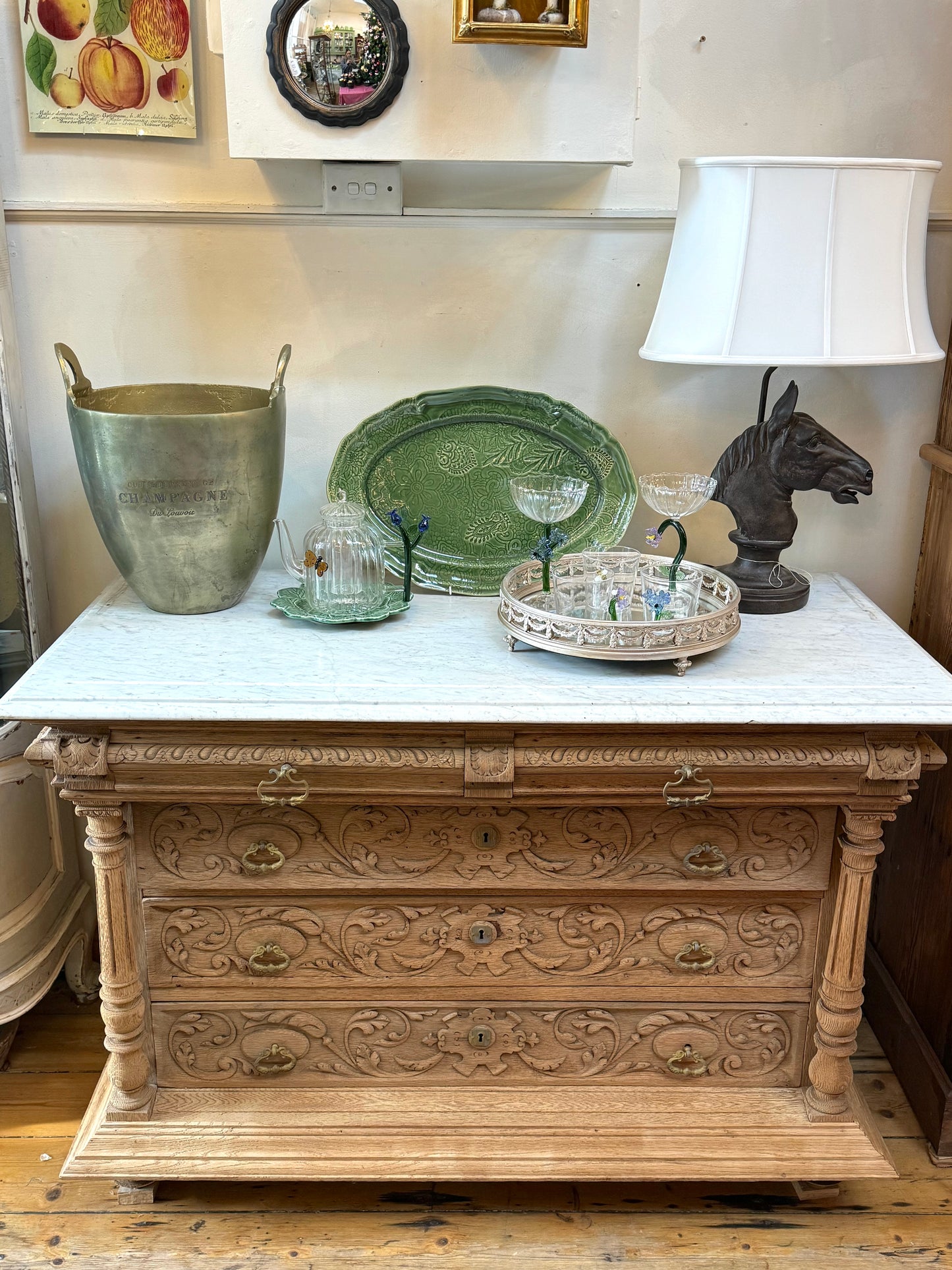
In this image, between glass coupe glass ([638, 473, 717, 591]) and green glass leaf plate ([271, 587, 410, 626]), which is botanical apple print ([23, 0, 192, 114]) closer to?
green glass leaf plate ([271, 587, 410, 626])

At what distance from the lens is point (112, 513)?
171cm

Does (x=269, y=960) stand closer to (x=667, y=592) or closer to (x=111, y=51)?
(x=667, y=592)

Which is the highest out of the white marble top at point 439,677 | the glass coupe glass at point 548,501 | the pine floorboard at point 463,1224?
the glass coupe glass at point 548,501

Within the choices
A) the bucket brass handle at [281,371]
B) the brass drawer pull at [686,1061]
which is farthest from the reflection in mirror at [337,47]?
the brass drawer pull at [686,1061]

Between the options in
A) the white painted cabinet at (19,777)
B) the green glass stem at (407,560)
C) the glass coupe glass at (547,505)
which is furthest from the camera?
the white painted cabinet at (19,777)

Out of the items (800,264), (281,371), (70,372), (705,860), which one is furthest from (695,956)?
(70,372)

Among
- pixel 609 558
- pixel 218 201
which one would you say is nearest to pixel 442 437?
pixel 609 558

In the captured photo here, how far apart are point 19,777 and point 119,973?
0.53 metres

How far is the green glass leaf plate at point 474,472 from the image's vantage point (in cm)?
194

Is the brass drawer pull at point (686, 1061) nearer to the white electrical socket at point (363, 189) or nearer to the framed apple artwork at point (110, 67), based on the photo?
the white electrical socket at point (363, 189)

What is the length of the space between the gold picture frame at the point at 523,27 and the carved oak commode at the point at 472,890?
871 millimetres

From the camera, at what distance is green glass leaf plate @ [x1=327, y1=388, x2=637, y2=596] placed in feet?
6.35

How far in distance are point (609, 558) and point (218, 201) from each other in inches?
36.1

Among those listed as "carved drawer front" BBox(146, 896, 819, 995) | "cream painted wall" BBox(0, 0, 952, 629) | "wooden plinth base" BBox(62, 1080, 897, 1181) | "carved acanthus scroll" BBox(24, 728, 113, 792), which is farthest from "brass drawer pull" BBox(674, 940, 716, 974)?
"carved acanthus scroll" BBox(24, 728, 113, 792)
